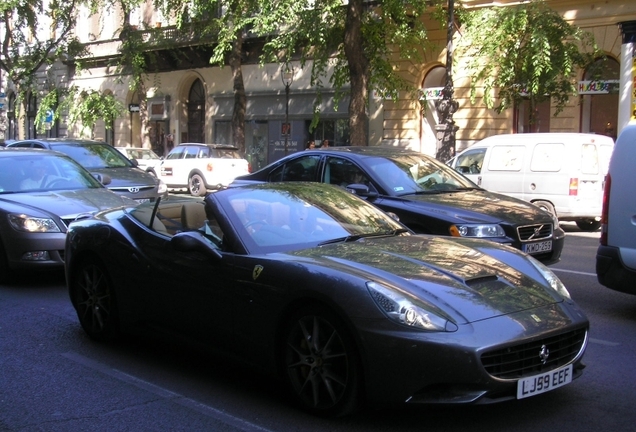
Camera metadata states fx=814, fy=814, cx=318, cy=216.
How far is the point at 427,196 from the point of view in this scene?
9.33 meters

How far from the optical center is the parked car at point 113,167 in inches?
581

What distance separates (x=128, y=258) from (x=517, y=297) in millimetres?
3045

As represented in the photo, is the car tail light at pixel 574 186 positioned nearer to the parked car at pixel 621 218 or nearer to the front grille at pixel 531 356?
the parked car at pixel 621 218

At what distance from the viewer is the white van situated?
1543 cm

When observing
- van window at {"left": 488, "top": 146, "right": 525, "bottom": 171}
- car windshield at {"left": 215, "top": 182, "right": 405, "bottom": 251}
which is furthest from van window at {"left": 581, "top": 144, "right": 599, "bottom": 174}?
car windshield at {"left": 215, "top": 182, "right": 405, "bottom": 251}

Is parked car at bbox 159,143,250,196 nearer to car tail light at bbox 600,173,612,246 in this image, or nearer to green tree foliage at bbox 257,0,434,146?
green tree foliage at bbox 257,0,434,146

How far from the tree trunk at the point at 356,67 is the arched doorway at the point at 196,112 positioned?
17.2 m

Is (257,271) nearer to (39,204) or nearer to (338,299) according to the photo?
(338,299)

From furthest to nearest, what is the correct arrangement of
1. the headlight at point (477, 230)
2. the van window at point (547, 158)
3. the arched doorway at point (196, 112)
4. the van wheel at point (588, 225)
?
the arched doorway at point (196, 112)
the van wheel at point (588, 225)
the van window at point (547, 158)
the headlight at point (477, 230)

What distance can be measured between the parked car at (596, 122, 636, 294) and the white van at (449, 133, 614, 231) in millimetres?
8022

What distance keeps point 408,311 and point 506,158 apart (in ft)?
41.0

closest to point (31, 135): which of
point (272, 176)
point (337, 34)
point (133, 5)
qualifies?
point (133, 5)

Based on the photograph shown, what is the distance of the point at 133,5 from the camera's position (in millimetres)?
33469

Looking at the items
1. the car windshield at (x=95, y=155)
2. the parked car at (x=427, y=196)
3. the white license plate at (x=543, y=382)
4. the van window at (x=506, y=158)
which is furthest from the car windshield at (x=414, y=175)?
the car windshield at (x=95, y=155)
